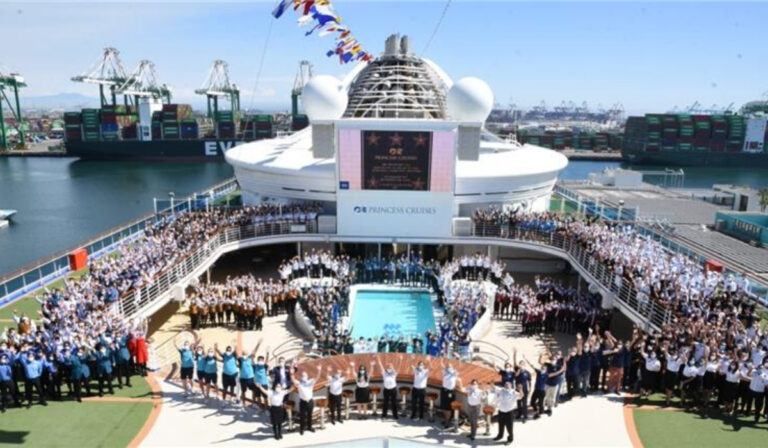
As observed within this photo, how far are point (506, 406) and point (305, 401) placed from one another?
427 centimetres

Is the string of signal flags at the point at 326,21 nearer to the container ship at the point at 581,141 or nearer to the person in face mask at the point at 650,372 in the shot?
the person in face mask at the point at 650,372

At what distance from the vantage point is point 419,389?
12461 millimetres

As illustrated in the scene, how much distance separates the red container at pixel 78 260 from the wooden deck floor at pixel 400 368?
1500 centimetres

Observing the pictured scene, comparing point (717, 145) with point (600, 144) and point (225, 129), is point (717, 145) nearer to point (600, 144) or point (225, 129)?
point (600, 144)

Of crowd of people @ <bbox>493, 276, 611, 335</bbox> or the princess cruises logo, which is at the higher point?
the princess cruises logo

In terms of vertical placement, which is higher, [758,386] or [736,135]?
[736,135]

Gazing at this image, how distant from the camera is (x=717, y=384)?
42.5 feet

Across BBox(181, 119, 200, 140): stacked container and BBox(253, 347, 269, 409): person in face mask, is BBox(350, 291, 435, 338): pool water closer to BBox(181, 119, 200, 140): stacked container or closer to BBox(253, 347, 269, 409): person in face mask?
BBox(253, 347, 269, 409): person in face mask

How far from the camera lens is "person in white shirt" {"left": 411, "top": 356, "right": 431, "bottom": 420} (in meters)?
12.3

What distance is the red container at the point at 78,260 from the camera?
23.9 metres

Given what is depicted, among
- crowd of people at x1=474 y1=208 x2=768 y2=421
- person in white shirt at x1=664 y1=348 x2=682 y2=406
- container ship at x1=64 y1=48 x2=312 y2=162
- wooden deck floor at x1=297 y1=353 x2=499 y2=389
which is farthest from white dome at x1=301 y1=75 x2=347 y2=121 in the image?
container ship at x1=64 y1=48 x2=312 y2=162

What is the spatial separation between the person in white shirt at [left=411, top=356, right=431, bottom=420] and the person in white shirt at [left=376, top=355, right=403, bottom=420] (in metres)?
0.44

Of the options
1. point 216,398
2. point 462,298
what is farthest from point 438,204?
point 216,398

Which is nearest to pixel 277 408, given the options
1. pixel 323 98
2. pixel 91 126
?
pixel 323 98
